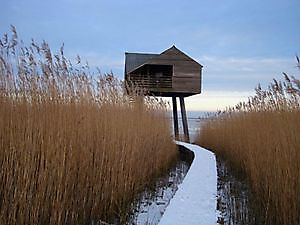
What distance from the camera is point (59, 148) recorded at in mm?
2641

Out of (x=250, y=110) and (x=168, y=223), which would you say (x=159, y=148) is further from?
(x=168, y=223)

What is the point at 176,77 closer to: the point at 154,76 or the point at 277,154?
the point at 154,76

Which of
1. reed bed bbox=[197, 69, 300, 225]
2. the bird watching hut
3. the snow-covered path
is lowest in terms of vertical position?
the snow-covered path

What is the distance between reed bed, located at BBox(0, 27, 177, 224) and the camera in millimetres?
2336

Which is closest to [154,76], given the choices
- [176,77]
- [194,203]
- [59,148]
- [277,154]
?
[176,77]

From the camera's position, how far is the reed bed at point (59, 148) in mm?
2336

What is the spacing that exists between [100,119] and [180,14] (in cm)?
604

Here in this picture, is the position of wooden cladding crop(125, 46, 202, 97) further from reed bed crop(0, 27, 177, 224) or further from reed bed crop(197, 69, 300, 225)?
reed bed crop(0, 27, 177, 224)

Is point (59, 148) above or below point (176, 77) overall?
below

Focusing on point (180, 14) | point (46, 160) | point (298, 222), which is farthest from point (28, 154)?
point (180, 14)

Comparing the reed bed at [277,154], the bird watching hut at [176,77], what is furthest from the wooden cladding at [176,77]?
the reed bed at [277,154]

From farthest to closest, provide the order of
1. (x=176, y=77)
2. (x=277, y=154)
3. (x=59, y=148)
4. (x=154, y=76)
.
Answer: (x=154, y=76)
(x=176, y=77)
(x=277, y=154)
(x=59, y=148)

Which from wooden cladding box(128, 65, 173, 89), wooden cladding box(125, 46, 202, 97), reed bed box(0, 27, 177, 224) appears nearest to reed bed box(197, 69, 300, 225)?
reed bed box(0, 27, 177, 224)

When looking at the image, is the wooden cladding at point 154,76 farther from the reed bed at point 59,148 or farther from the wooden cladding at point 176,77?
the reed bed at point 59,148
